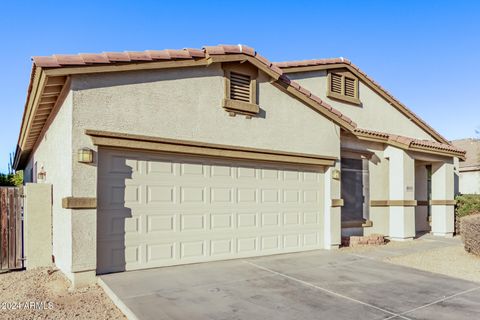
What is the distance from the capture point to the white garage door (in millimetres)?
7211

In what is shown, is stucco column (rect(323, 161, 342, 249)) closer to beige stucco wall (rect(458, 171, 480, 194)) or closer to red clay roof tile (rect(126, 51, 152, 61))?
red clay roof tile (rect(126, 51, 152, 61))

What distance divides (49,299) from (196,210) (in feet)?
11.1

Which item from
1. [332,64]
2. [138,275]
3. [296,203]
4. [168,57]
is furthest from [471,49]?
[138,275]

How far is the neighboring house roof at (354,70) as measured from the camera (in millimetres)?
13188

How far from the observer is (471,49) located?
15.9 metres

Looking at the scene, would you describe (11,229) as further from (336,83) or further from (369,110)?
(369,110)

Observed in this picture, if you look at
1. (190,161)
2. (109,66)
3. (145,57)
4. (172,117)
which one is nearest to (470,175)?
(190,161)

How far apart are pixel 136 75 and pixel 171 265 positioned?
4.20m

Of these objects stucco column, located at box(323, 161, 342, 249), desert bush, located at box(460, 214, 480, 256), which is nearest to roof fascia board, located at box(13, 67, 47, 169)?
stucco column, located at box(323, 161, 342, 249)

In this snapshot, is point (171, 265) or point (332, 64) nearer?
point (171, 265)

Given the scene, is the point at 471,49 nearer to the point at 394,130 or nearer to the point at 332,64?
the point at 394,130

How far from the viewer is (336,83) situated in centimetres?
1434

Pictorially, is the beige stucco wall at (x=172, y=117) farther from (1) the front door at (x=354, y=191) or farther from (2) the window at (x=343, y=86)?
(2) the window at (x=343, y=86)

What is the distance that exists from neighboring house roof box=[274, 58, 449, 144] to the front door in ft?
12.9
